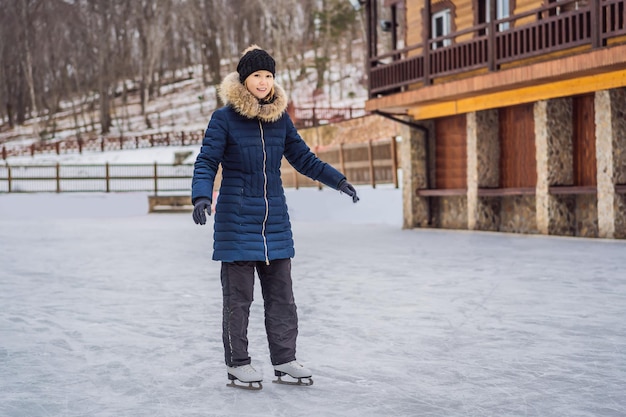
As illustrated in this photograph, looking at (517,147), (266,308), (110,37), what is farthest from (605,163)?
(110,37)

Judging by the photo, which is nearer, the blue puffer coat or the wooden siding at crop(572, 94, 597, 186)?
the blue puffer coat

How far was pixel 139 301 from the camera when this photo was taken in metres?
8.52

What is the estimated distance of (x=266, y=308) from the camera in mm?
4832

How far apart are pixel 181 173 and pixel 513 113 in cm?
2491

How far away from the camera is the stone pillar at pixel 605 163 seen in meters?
15.1

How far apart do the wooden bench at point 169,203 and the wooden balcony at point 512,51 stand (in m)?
14.7

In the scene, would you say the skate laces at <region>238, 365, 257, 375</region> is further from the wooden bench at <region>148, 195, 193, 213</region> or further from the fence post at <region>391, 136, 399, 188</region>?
the wooden bench at <region>148, 195, 193, 213</region>

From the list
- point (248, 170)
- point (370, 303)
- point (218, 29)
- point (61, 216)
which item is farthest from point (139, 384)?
point (218, 29)

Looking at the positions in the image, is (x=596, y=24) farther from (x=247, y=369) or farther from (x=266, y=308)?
(x=247, y=369)

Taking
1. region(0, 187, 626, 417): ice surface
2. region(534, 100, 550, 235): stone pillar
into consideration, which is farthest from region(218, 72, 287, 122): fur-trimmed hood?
region(534, 100, 550, 235): stone pillar

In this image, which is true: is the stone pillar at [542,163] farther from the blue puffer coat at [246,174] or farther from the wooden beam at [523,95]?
the blue puffer coat at [246,174]

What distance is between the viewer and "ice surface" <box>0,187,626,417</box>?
445 cm

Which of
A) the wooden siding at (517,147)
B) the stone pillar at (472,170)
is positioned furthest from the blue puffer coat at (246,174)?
the stone pillar at (472,170)

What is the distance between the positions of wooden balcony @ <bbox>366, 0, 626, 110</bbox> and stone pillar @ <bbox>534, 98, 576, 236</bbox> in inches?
35.3
